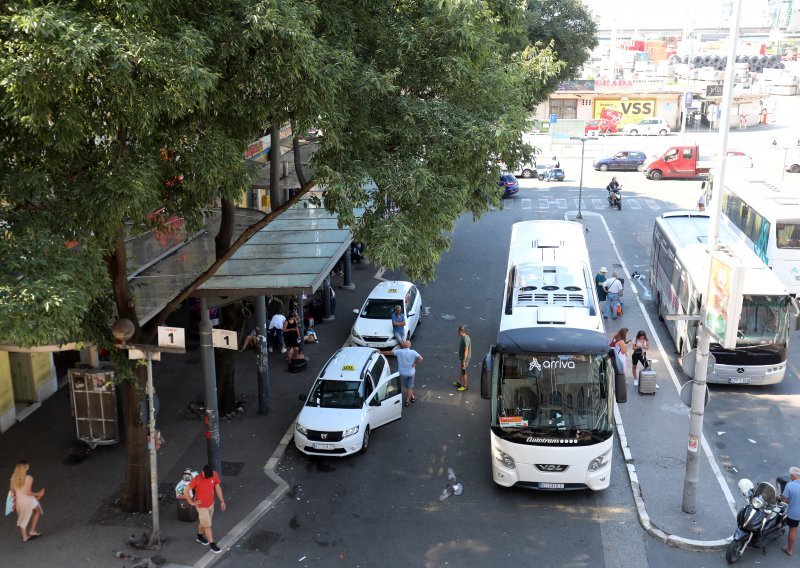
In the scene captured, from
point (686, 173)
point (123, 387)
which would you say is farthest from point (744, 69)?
point (123, 387)

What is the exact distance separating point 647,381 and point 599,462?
5190 mm

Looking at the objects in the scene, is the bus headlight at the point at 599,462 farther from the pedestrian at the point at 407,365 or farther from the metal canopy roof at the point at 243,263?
the metal canopy roof at the point at 243,263

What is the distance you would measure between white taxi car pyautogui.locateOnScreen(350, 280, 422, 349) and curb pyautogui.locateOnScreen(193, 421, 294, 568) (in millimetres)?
5147

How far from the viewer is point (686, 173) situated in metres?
47.6

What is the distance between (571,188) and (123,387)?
113 ft

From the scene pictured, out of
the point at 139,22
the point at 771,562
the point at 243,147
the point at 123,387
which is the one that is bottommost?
the point at 771,562

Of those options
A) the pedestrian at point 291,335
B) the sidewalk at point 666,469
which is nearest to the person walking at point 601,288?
the sidewalk at point 666,469

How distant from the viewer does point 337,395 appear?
16125 mm

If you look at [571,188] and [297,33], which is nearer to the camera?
[297,33]

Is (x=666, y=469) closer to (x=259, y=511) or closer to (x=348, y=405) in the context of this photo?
(x=348, y=405)

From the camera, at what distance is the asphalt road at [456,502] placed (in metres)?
12.4

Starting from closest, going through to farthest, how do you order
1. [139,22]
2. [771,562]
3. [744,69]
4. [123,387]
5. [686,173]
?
[139,22] < [771,562] < [123,387] < [686,173] < [744,69]

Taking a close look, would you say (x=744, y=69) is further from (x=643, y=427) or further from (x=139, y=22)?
(x=139, y=22)

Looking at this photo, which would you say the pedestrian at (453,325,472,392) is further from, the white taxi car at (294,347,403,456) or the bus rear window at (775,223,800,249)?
the bus rear window at (775,223,800,249)
